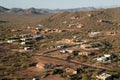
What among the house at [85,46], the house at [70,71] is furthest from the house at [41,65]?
the house at [85,46]

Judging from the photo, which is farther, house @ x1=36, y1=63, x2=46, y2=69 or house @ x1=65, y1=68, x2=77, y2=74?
house @ x1=36, y1=63, x2=46, y2=69

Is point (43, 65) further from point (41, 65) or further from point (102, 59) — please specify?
point (102, 59)

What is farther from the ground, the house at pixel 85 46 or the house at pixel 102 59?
the house at pixel 85 46

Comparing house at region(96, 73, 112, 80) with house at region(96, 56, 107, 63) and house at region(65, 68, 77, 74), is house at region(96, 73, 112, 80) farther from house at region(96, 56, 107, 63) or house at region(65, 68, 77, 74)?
house at region(96, 56, 107, 63)

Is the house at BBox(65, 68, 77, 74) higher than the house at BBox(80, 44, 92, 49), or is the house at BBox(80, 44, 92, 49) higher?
the house at BBox(80, 44, 92, 49)

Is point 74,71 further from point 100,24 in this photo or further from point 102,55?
point 100,24

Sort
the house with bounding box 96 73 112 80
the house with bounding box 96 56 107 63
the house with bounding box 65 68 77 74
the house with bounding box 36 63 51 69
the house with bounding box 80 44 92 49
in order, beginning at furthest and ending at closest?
the house with bounding box 80 44 92 49, the house with bounding box 96 56 107 63, the house with bounding box 36 63 51 69, the house with bounding box 65 68 77 74, the house with bounding box 96 73 112 80

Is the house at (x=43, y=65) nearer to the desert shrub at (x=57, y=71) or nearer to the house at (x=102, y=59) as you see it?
the desert shrub at (x=57, y=71)

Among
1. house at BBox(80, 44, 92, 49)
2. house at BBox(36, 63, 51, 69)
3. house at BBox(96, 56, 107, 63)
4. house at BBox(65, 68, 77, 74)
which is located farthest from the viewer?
house at BBox(80, 44, 92, 49)

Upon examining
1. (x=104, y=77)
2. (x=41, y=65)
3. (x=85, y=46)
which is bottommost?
(x=104, y=77)

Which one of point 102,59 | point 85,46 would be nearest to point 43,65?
point 102,59

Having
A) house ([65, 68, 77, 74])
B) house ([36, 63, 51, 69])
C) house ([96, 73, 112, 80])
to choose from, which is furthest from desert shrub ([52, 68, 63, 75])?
house ([96, 73, 112, 80])

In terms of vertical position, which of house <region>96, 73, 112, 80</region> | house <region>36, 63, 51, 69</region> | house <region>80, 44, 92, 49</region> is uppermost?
house <region>80, 44, 92, 49</region>
